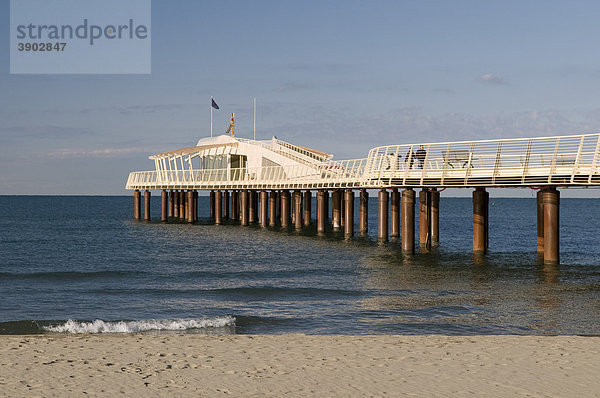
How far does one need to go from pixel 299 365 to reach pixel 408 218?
1750 cm

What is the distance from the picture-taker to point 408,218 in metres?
26.8

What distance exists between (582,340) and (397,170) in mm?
16224

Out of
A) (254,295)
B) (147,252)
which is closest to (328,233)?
(147,252)

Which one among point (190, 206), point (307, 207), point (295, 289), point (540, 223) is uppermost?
point (190, 206)

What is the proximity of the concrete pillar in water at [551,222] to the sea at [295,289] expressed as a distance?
1.82 feet

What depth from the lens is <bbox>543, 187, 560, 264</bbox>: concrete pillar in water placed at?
73.4ft

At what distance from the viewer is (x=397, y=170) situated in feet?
90.2

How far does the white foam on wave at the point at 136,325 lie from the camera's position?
535 inches

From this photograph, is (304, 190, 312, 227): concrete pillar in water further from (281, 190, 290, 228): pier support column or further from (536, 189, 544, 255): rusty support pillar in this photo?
(536, 189, 544, 255): rusty support pillar

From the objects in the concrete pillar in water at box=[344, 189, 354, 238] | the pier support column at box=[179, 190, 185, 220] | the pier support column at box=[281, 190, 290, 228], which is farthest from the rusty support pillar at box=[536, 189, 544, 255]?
the pier support column at box=[179, 190, 185, 220]

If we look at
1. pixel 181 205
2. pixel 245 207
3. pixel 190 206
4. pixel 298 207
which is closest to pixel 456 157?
pixel 298 207

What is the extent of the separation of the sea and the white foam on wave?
0.03m

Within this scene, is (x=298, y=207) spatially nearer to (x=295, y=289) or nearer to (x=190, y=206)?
(x=190, y=206)

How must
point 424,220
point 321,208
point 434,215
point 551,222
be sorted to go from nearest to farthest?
point 551,222 → point 424,220 → point 434,215 → point 321,208
